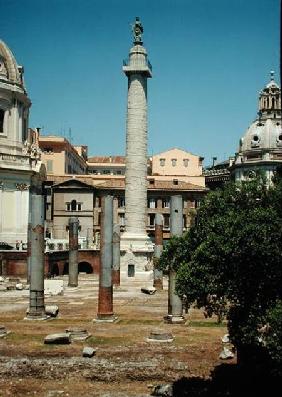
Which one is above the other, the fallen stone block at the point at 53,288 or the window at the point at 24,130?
the window at the point at 24,130

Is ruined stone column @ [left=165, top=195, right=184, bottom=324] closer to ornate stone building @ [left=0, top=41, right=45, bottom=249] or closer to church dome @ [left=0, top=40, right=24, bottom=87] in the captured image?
ornate stone building @ [left=0, top=41, right=45, bottom=249]

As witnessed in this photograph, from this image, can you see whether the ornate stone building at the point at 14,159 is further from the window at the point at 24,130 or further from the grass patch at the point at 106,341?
the grass patch at the point at 106,341

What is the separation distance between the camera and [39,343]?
2012 cm

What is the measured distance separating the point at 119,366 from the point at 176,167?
77178 millimetres

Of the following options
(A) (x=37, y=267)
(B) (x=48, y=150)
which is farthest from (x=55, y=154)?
(A) (x=37, y=267)

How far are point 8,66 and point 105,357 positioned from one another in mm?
45826

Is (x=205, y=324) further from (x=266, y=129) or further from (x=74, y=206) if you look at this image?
(x=266, y=129)

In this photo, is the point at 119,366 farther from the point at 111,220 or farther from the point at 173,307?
the point at 111,220

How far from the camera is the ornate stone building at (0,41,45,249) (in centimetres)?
5559

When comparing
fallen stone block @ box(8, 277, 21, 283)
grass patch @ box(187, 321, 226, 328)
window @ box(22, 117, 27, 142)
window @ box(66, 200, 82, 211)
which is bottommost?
grass patch @ box(187, 321, 226, 328)

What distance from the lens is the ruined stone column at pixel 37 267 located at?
84.9 feet

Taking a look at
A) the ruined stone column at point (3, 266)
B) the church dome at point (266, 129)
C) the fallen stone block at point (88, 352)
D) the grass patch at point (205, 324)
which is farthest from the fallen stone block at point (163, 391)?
the church dome at point (266, 129)

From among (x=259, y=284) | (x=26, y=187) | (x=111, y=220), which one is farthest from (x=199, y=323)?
(x=26, y=187)

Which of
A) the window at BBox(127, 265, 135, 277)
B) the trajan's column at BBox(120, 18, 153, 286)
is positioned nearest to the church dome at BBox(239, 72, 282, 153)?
the trajan's column at BBox(120, 18, 153, 286)
